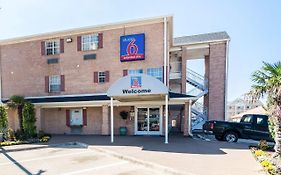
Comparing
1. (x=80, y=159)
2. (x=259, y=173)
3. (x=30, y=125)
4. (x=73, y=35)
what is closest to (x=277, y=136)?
(x=259, y=173)

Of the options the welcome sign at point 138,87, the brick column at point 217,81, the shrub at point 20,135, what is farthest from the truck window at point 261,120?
the shrub at point 20,135

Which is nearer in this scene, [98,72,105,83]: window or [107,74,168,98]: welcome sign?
[107,74,168,98]: welcome sign

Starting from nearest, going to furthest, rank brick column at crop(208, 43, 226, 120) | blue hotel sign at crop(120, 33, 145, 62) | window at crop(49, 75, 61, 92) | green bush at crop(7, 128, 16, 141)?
green bush at crop(7, 128, 16, 141) → blue hotel sign at crop(120, 33, 145, 62) → window at crop(49, 75, 61, 92) → brick column at crop(208, 43, 226, 120)

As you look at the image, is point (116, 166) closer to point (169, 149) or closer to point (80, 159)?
point (80, 159)

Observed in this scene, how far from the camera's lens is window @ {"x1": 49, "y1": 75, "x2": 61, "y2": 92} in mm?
18125

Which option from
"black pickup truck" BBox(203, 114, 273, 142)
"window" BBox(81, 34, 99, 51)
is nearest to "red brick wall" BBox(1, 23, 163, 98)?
"window" BBox(81, 34, 99, 51)

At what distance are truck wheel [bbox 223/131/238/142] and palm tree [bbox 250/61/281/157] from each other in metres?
5.70

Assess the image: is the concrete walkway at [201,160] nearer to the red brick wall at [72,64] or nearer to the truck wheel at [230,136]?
the truck wheel at [230,136]

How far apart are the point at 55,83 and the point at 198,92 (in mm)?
14162

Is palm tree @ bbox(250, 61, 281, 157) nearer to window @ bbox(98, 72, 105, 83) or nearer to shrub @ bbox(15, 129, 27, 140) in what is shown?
window @ bbox(98, 72, 105, 83)

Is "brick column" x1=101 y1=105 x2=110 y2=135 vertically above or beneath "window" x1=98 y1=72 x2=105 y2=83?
beneath

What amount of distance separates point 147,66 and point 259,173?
11190 mm

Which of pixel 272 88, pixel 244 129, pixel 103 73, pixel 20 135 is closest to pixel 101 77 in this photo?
pixel 103 73

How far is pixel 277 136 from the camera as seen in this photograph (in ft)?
22.8
